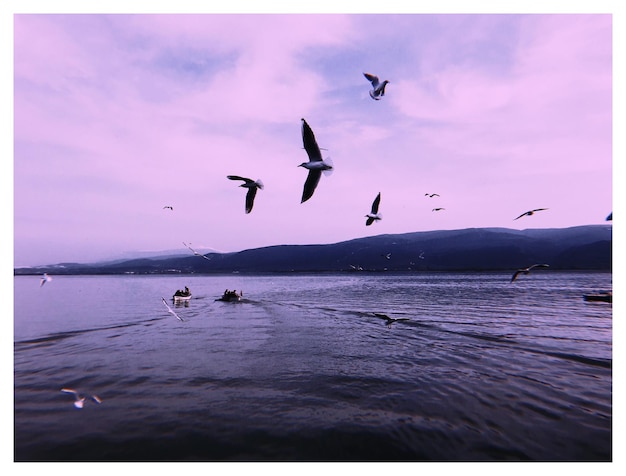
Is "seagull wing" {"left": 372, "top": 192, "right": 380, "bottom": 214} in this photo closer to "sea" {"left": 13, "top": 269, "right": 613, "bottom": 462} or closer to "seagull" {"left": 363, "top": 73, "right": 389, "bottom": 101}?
"seagull" {"left": 363, "top": 73, "right": 389, "bottom": 101}

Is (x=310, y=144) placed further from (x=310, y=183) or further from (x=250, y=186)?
(x=250, y=186)

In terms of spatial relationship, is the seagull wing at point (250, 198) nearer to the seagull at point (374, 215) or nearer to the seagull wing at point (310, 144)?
the seagull wing at point (310, 144)

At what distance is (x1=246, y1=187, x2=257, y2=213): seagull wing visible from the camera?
407 inches

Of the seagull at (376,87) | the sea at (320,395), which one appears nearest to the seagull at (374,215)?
the seagull at (376,87)

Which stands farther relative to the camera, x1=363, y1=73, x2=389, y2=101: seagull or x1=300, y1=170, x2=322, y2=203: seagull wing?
x1=363, y1=73, x2=389, y2=101: seagull

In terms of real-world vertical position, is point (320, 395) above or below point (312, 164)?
below

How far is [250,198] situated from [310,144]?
2.91m

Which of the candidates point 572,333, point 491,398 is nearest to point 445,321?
point 572,333

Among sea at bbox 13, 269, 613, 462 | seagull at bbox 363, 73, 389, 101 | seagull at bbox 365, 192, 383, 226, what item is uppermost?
seagull at bbox 363, 73, 389, 101

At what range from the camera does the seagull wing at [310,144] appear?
8.41 m

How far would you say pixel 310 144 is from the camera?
8648mm

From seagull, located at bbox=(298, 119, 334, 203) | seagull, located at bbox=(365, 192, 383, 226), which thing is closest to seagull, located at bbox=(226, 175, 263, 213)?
seagull, located at bbox=(298, 119, 334, 203)

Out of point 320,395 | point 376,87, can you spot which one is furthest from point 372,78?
point 320,395
